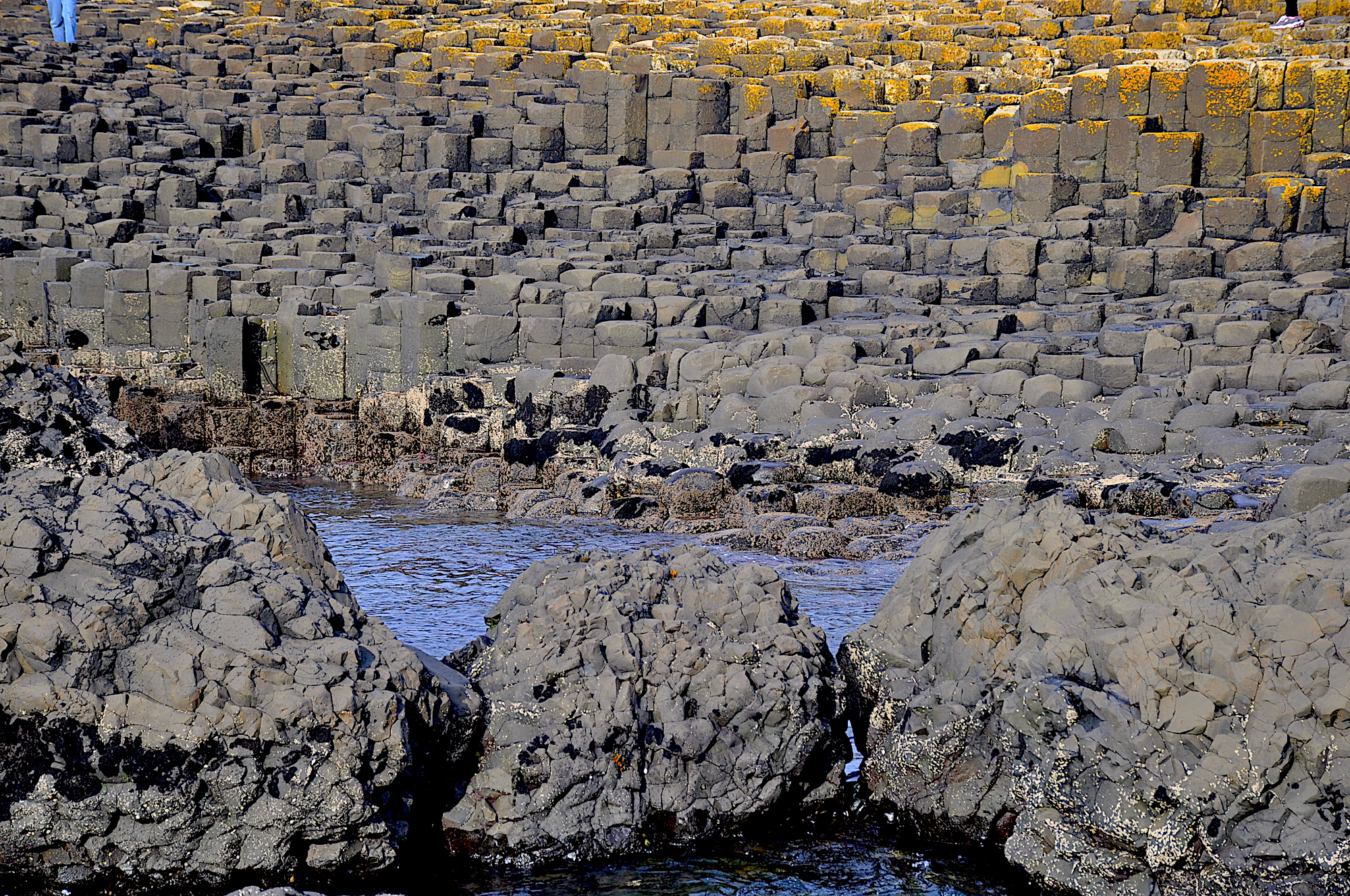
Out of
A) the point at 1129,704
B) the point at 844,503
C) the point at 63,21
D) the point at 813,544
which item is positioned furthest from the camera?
the point at 63,21

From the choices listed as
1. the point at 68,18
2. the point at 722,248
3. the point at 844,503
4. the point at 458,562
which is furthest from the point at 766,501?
the point at 68,18

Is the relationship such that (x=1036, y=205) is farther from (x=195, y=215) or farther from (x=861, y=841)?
(x=861, y=841)

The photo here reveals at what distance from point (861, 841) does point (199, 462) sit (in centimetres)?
290

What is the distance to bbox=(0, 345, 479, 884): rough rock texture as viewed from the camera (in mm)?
4246

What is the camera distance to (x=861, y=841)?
Answer: 511 cm

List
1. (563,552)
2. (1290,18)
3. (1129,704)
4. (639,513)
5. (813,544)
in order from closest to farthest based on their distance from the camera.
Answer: (1129,704) → (563,552) → (813,544) → (639,513) → (1290,18)

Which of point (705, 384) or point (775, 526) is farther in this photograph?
point (705, 384)

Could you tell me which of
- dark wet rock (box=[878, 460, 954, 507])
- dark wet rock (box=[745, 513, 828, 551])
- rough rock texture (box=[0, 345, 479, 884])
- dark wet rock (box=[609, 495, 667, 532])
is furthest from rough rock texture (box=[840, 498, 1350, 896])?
dark wet rock (box=[609, 495, 667, 532])

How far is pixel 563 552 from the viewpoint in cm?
797

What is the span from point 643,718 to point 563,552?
3.04 meters

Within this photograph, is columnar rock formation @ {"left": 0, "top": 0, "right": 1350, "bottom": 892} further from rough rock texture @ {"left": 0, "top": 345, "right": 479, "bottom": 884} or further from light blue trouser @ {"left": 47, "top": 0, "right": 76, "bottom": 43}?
light blue trouser @ {"left": 47, "top": 0, "right": 76, "bottom": 43}

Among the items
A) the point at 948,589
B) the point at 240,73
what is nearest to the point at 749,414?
the point at 948,589

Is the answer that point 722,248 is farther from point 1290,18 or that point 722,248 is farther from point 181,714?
point 181,714

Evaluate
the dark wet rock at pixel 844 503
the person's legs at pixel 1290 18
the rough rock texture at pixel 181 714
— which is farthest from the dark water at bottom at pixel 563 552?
the person's legs at pixel 1290 18
